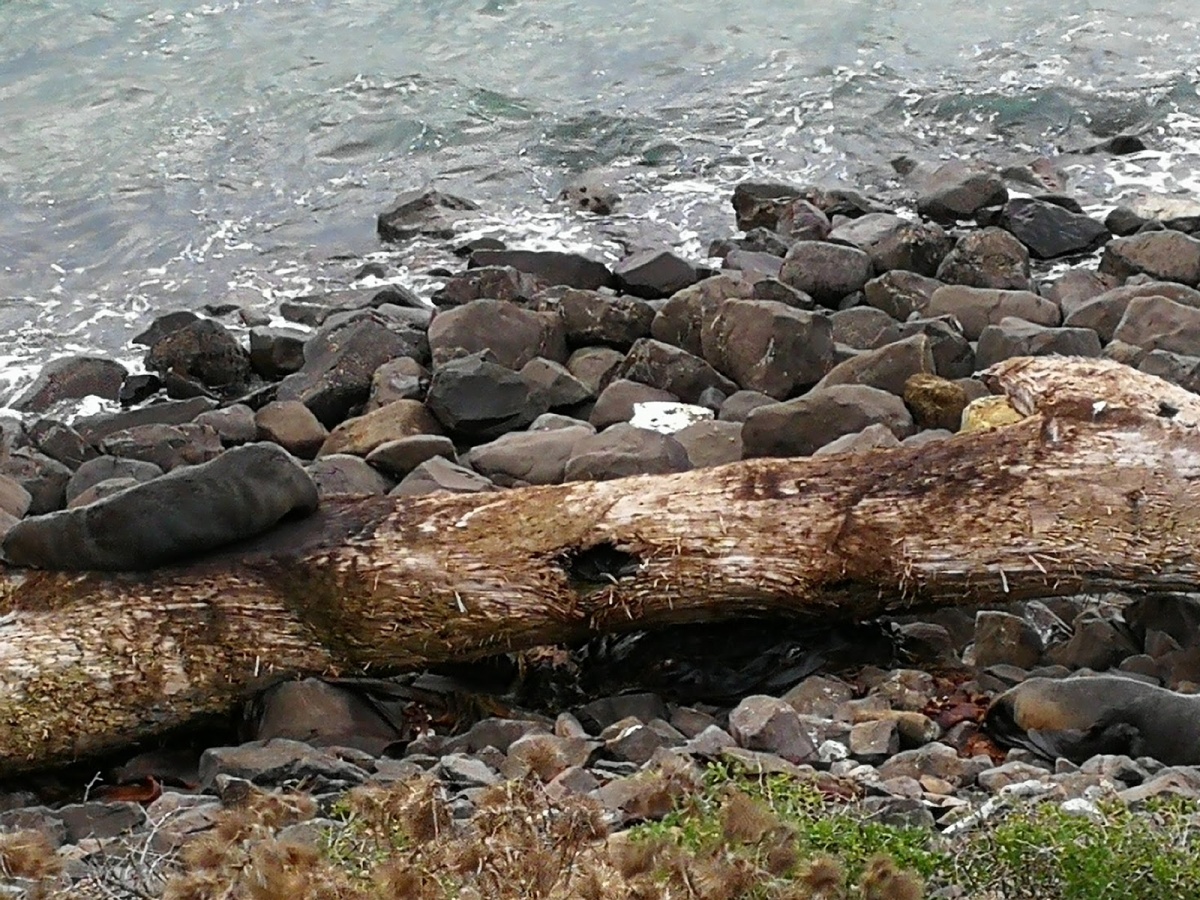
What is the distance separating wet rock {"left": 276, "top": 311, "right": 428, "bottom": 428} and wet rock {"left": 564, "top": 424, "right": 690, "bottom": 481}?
217cm

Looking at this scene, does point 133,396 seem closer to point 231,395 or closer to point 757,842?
point 231,395

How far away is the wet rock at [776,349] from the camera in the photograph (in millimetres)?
8500

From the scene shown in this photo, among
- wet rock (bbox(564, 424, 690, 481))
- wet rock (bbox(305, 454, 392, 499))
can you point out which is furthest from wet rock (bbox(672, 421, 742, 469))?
wet rock (bbox(305, 454, 392, 499))

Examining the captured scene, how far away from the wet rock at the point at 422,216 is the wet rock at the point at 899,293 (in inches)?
155

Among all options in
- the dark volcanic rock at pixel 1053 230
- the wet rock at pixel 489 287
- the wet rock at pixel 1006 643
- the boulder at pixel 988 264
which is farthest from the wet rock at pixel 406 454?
the dark volcanic rock at pixel 1053 230

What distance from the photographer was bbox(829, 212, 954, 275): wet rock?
10.5 meters

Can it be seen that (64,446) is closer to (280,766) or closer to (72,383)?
(72,383)

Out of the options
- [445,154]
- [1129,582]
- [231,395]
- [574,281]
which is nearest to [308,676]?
[1129,582]

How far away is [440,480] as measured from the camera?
7137 millimetres

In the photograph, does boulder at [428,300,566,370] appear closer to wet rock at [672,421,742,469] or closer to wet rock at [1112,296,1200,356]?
wet rock at [672,421,742,469]

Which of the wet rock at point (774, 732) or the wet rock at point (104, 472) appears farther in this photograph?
the wet rock at point (104, 472)

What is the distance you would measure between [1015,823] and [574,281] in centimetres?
778

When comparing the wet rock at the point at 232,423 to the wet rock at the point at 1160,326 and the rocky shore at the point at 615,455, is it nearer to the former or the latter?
the rocky shore at the point at 615,455

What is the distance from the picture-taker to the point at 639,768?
4.47 meters
